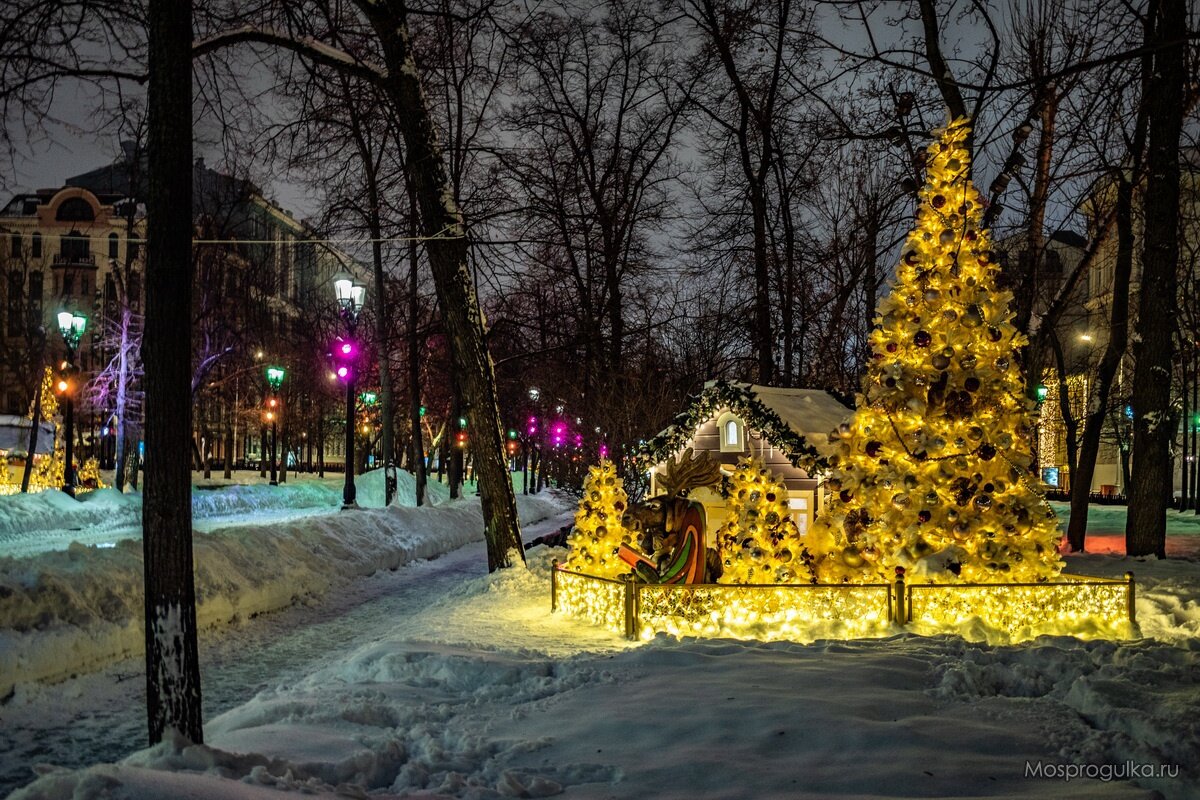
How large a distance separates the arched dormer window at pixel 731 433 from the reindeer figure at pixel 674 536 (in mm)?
4107

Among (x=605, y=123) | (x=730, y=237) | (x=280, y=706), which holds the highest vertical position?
(x=605, y=123)

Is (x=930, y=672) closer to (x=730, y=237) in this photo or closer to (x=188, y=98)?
(x=188, y=98)

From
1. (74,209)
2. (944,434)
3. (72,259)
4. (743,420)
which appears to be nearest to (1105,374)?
(743,420)

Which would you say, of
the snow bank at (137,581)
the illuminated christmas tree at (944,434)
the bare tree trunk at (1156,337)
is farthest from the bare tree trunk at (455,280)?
the bare tree trunk at (1156,337)

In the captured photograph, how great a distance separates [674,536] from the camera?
10469 mm

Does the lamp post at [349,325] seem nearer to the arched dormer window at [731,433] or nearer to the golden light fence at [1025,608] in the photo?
the arched dormer window at [731,433]

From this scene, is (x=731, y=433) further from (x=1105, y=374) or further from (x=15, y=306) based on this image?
(x=15, y=306)

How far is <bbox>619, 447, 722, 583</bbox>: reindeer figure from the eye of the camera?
10.4m

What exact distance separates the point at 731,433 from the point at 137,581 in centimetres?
857

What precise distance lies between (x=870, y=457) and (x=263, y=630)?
806cm

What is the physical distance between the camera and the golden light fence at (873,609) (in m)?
9.64

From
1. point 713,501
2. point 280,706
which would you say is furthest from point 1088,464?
point 280,706

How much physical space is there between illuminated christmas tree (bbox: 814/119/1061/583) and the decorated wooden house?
2629 mm

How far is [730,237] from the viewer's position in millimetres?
26203
